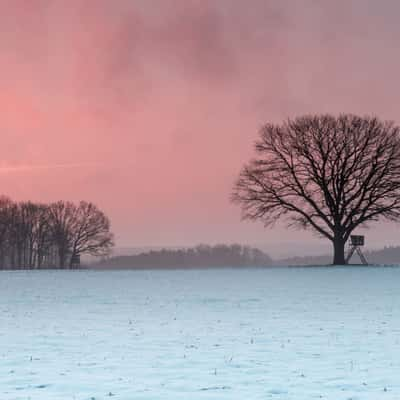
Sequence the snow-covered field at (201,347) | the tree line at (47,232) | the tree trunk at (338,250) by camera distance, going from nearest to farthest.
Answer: the snow-covered field at (201,347)
the tree trunk at (338,250)
the tree line at (47,232)

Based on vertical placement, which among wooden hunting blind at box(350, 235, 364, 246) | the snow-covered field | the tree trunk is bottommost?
the snow-covered field

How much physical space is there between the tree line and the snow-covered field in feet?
237

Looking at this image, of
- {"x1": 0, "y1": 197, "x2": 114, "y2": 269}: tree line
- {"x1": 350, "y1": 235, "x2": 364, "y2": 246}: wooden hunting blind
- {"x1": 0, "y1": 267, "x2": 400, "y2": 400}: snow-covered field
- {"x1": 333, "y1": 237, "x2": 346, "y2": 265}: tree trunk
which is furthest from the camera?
{"x1": 0, "y1": 197, "x2": 114, "y2": 269}: tree line

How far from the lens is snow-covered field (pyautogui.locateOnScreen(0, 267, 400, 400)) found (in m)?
11.8

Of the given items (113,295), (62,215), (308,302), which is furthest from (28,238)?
(308,302)

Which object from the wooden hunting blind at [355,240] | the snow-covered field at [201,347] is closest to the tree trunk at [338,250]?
the wooden hunting blind at [355,240]

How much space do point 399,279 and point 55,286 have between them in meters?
20.9

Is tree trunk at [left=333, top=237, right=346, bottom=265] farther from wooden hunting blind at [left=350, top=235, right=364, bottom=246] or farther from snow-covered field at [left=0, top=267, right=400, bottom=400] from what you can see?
snow-covered field at [left=0, top=267, right=400, bottom=400]

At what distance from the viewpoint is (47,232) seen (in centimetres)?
10569

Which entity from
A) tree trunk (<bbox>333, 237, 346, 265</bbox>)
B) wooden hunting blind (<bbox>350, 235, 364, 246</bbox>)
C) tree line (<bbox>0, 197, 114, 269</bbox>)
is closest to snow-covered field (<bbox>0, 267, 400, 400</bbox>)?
tree trunk (<bbox>333, 237, 346, 265</bbox>)

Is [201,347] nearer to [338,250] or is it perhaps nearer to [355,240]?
[338,250]

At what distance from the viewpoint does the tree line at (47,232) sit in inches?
4075

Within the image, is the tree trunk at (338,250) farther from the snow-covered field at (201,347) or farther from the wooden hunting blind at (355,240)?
the snow-covered field at (201,347)

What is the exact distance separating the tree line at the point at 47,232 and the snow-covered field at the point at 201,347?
72.3m
